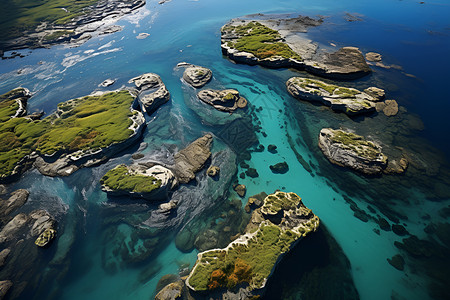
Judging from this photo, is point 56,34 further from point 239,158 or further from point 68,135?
point 239,158

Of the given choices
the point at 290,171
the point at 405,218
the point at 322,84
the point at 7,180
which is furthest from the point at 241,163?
the point at 7,180

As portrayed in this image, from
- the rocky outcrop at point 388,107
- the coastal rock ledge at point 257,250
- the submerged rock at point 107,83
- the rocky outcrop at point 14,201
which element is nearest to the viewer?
the coastal rock ledge at point 257,250

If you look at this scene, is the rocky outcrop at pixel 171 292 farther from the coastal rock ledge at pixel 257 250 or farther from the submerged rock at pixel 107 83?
the submerged rock at pixel 107 83

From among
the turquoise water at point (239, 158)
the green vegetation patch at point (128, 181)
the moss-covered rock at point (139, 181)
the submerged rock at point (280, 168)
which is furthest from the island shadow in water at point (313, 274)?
the green vegetation patch at point (128, 181)

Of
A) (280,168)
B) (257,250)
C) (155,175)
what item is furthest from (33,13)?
(257,250)

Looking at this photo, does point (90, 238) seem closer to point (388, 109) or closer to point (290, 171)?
point (290, 171)
